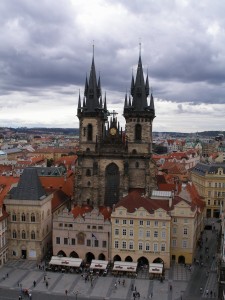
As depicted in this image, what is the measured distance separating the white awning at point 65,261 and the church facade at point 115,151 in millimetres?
23643

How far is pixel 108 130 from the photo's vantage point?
102 metres

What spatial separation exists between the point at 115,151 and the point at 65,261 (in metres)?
31.7

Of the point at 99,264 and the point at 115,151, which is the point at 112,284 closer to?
the point at 99,264

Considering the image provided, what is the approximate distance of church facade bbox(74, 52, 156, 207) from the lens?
99.4m

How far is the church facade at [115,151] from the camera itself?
99.4 m

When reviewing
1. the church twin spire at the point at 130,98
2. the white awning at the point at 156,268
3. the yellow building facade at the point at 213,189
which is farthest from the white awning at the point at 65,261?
the yellow building facade at the point at 213,189

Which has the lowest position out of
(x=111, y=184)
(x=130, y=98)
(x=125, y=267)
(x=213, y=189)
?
(x=125, y=267)

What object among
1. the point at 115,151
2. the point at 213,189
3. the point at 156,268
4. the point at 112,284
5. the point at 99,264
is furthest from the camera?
the point at 213,189

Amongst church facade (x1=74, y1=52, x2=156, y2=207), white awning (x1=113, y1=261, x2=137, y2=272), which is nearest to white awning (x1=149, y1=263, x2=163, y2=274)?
white awning (x1=113, y1=261, x2=137, y2=272)

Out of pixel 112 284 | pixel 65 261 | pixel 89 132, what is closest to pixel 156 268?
pixel 112 284

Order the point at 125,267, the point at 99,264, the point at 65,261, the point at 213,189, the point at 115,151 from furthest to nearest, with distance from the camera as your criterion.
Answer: the point at 213,189 < the point at 115,151 < the point at 65,261 < the point at 99,264 < the point at 125,267

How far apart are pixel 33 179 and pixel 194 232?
113 feet

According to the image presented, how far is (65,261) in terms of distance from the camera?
78125 millimetres

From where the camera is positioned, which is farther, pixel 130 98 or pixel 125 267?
pixel 130 98
